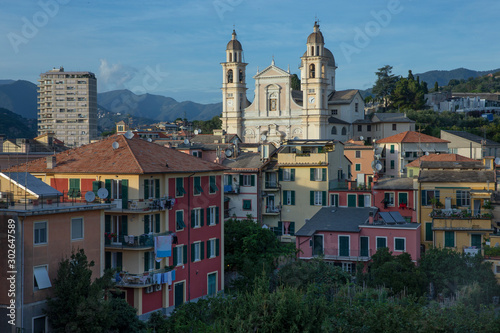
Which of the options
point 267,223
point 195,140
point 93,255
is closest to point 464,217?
point 267,223

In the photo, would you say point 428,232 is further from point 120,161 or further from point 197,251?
point 120,161

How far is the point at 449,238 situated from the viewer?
38.5 meters

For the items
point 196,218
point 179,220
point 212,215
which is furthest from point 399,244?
point 179,220

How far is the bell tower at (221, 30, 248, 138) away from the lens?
10075 centimetres

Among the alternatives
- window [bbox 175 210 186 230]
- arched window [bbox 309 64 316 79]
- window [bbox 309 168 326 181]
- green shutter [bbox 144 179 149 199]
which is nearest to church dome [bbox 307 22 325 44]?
arched window [bbox 309 64 316 79]

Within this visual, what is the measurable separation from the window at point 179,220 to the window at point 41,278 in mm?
9761

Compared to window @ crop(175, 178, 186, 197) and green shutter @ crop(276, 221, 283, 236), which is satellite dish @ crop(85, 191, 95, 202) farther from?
green shutter @ crop(276, 221, 283, 236)

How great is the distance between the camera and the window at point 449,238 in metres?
38.4

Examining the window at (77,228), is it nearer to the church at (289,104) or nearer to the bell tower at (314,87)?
the church at (289,104)

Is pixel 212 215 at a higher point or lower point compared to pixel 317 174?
lower

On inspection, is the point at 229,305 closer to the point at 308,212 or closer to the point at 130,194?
the point at 130,194

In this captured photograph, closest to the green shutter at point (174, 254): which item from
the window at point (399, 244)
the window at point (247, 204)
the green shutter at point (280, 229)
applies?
the window at point (399, 244)

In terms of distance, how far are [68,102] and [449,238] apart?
14364 cm

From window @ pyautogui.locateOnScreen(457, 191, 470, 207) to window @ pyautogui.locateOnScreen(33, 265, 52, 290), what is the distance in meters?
26.0
